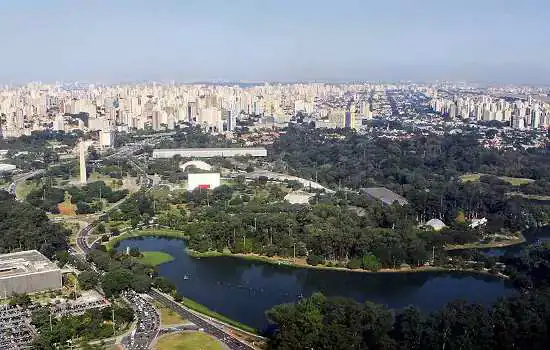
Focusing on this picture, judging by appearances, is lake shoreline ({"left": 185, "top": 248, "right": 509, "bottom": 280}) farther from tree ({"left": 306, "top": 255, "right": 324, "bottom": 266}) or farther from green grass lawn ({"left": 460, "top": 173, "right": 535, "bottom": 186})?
green grass lawn ({"left": 460, "top": 173, "right": 535, "bottom": 186})

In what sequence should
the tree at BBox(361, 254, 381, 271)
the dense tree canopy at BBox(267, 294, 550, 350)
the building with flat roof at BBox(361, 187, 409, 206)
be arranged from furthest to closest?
1. the building with flat roof at BBox(361, 187, 409, 206)
2. the tree at BBox(361, 254, 381, 271)
3. the dense tree canopy at BBox(267, 294, 550, 350)

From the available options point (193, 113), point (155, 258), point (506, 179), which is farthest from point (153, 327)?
point (193, 113)

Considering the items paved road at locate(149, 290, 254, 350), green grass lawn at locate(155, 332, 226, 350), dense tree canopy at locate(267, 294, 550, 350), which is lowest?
paved road at locate(149, 290, 254, 350)

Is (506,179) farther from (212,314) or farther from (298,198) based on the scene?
(212,314)

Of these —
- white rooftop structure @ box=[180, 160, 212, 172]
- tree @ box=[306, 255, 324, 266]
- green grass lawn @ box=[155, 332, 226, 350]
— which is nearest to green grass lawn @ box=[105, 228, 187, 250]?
tree @ box=[306, 255, 324, 266]

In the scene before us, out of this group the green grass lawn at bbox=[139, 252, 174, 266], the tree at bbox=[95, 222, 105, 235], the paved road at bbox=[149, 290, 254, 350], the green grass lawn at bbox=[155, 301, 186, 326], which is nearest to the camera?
the paved road at bbox=[149, 290, 254, 350]

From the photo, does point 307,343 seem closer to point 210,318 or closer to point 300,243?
point 210,318

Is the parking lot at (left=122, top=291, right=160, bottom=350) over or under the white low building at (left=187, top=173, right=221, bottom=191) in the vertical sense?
under

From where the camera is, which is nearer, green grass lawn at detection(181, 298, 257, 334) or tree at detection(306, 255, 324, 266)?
green grass lawn at detection(181, 298, 257, 334)
